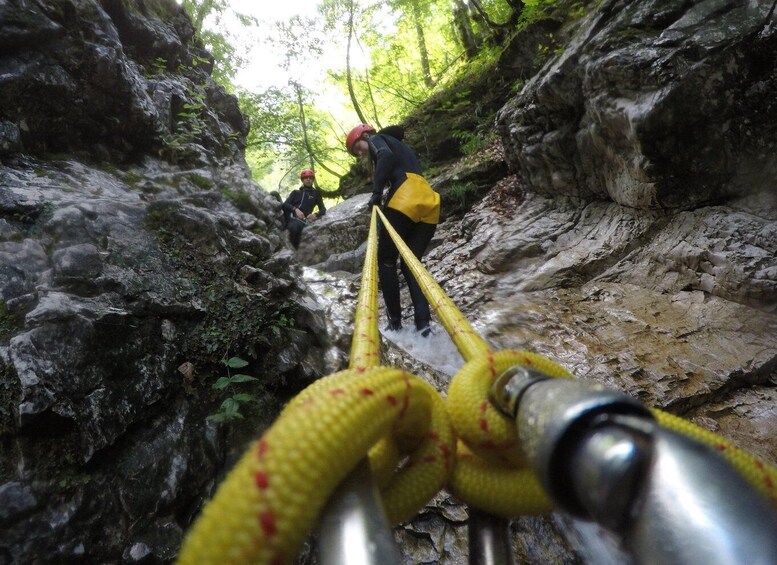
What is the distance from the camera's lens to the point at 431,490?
31.9 inches

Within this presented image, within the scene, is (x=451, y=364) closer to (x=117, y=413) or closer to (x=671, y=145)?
(x=117, y=413)

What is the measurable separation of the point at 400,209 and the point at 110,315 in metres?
2.64

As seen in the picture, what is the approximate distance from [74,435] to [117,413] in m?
0.15

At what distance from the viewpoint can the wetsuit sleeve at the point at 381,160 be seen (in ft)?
12.3

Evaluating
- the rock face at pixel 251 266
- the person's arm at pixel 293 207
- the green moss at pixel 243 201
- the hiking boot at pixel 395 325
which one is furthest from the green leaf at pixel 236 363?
the person's arm at pixel 293 207

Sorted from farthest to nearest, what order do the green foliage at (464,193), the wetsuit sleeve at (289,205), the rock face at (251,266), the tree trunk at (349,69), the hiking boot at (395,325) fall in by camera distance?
the tree trunk at (349,69) → the wetsuit sleeve at (289,205) → the green foliage at (464,193) → the hiking boot at (395,325) → the rock face at (251,266)

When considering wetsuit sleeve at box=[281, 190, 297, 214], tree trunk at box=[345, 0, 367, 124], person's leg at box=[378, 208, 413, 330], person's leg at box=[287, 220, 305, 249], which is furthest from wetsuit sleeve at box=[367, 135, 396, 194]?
tree trunk at box=[345, 0, 367, 124]

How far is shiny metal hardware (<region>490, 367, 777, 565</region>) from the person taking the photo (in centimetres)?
39

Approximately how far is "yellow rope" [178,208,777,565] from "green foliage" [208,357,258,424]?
31.3 inches

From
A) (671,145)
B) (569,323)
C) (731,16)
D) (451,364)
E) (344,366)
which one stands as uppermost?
(731,16)

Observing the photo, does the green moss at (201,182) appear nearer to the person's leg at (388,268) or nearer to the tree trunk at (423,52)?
the person's leg at (388,268)

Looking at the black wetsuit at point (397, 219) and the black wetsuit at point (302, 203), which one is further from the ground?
A: the black wetsuit at point (302, 203)

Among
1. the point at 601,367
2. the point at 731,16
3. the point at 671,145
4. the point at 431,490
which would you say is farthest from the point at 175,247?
the point at 731,16

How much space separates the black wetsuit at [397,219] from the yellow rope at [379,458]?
8.55 feet
